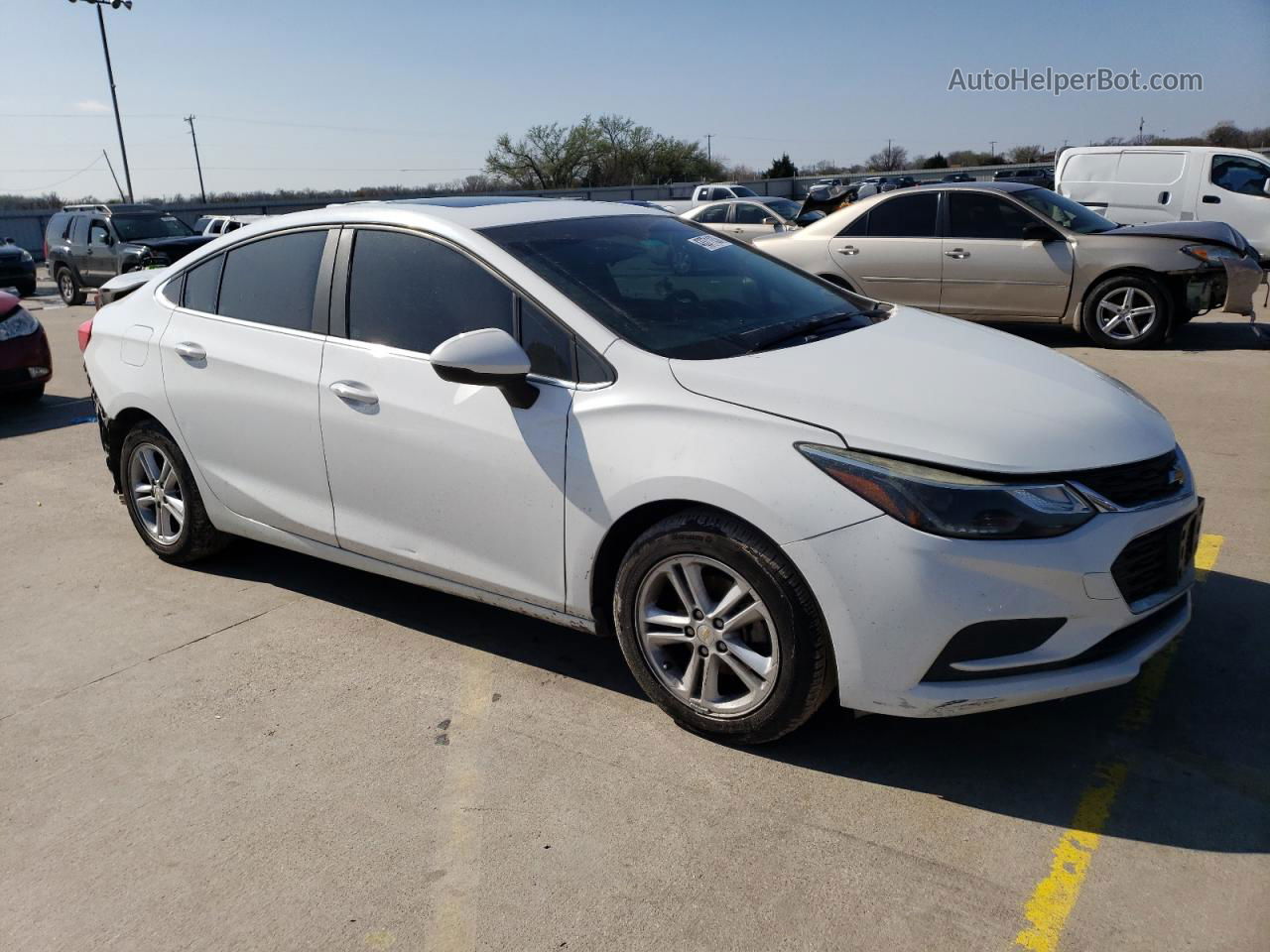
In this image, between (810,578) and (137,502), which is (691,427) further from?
(137,502)

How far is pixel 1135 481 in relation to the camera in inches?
121

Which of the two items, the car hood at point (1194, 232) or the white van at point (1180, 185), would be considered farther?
the white van at point (1180, 185)

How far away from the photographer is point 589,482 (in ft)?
11.0

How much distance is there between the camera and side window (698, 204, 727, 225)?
19.5 meters

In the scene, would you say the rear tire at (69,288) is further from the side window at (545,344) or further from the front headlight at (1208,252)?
the side window at (545,344)

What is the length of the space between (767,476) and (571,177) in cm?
6673

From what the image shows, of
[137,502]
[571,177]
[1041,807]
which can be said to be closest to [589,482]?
[1041,807]

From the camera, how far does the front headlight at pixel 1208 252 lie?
31.6ft

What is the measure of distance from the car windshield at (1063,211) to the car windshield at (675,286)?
22.1ft

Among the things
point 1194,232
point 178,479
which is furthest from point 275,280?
point 1194,232

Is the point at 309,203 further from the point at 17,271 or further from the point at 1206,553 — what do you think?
the point at 1206,553

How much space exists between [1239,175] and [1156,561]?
48.5 feet

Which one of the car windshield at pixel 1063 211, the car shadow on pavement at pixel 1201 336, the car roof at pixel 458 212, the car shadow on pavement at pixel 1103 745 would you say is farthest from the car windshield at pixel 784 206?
the car shadow on pavement at pixel 1103 745

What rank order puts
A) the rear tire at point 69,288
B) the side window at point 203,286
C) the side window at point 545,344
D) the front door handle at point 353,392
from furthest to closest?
1. the rear tire at point 69,288
2. the side window at point 203,286
3. the front door handle at point 353,392
4. the side window at point 545,344
